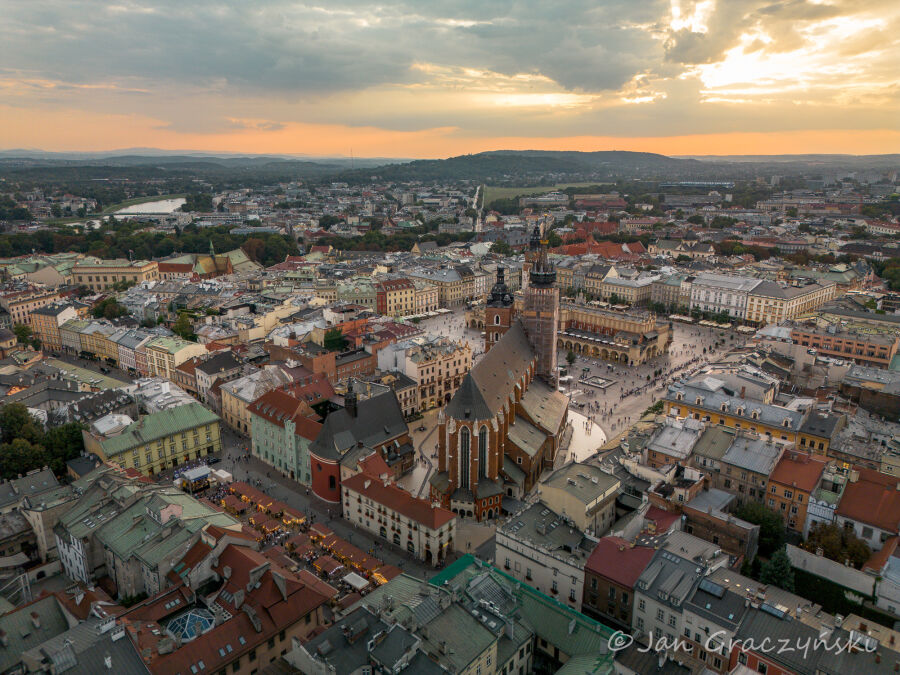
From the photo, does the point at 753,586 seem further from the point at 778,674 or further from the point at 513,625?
the point at 513,625

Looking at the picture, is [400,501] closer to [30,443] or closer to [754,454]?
[754,454]

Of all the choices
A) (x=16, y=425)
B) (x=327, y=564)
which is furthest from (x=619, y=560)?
(x=16, y=425)

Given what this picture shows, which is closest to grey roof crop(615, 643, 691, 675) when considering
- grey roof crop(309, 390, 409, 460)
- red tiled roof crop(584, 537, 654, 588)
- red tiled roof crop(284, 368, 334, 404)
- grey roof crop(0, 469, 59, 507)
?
red tiled roof crop(584, 537, 654, 588)

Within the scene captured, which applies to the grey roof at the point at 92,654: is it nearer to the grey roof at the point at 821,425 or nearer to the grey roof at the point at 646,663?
the grey roof at the point at 646,663

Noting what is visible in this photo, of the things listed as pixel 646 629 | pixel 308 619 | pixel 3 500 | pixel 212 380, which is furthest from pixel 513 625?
pixel 212 380

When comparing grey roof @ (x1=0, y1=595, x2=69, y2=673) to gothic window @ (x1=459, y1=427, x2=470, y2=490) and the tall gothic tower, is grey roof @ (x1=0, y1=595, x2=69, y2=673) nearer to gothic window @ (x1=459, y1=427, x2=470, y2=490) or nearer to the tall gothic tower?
gothic window @ (x1=459, y1=427, x2=470, y2=490)

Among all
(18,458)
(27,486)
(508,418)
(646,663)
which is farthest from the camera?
(508,418)

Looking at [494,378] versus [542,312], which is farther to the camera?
[542,312]
